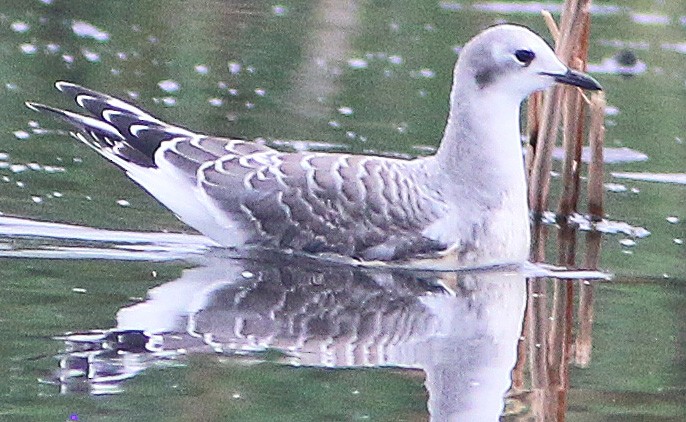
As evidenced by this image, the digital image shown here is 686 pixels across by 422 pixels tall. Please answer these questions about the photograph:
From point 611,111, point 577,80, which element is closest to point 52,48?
point 611,111

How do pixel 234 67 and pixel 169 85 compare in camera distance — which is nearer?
pixel 169 85

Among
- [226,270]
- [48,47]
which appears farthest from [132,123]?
[48,47]

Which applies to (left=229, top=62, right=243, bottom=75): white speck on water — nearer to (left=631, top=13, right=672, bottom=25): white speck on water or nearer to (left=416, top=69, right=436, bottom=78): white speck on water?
(left=416, top=69, right=436, bottom=78): white speck on water

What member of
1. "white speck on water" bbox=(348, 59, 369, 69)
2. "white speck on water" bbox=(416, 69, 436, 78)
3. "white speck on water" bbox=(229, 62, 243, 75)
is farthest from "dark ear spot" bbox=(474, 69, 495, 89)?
"white speck on water" bbox=(348, 59, 369, 69)

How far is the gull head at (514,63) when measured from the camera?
838 cm

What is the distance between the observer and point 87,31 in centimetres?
1298

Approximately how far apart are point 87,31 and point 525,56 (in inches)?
208

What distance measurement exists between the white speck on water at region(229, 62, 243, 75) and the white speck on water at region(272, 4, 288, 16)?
1.73 metres

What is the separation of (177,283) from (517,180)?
165 centimetres

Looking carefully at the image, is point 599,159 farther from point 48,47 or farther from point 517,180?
point 48,47

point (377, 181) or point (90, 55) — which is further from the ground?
point (90, 55)

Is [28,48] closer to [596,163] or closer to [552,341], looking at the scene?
[596,163]

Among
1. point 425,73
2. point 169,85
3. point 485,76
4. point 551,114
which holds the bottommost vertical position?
point 551,114

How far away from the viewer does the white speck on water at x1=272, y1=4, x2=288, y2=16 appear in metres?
14.2
